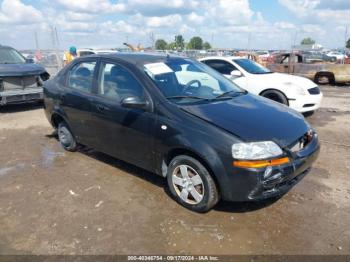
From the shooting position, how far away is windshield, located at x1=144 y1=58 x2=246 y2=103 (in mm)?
3957

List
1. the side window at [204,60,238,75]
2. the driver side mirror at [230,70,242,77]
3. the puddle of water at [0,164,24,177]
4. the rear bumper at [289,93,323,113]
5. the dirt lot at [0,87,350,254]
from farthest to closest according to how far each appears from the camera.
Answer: the side window at [204,60,238,75] < the driver side mirror at [230,70,242,77] < the rear bumper at [289,93,323,113] < the puddle of water at [0,164,24,177] < the dirt lot at [0,87,350,254]

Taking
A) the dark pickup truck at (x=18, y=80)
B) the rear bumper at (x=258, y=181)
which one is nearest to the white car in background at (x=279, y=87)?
the rear bumper at (x=258, y=181)

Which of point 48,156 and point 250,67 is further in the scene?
point 250,67

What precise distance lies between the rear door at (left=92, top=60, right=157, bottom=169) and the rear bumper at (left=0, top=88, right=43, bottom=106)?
17.3ft

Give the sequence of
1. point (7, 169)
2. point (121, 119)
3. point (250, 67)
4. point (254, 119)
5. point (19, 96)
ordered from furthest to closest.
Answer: point (19, 96), point (250, 67), point (7, 169), point (121, 119), point (254, 119)

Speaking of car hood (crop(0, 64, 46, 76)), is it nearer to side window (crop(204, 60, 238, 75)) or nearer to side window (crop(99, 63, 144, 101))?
side window (crop(204, 60, 238, 75))

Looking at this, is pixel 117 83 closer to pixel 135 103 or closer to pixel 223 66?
pixel 135 103

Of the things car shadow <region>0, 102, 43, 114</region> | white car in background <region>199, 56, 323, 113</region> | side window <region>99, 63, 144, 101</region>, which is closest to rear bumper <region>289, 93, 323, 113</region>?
white car in background <region>199, 56, 323, 113</region>

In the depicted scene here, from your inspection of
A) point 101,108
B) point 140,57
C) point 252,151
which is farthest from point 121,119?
point 252,151

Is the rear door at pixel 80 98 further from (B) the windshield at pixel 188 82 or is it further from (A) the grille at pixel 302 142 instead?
(A) the grille at pixel 302 142

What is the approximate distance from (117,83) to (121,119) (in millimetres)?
514

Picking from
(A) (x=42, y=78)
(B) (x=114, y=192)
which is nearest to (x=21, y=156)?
(B) (x=114, y=192)

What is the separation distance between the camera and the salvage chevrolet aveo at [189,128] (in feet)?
10.6

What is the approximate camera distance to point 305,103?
759 cm
